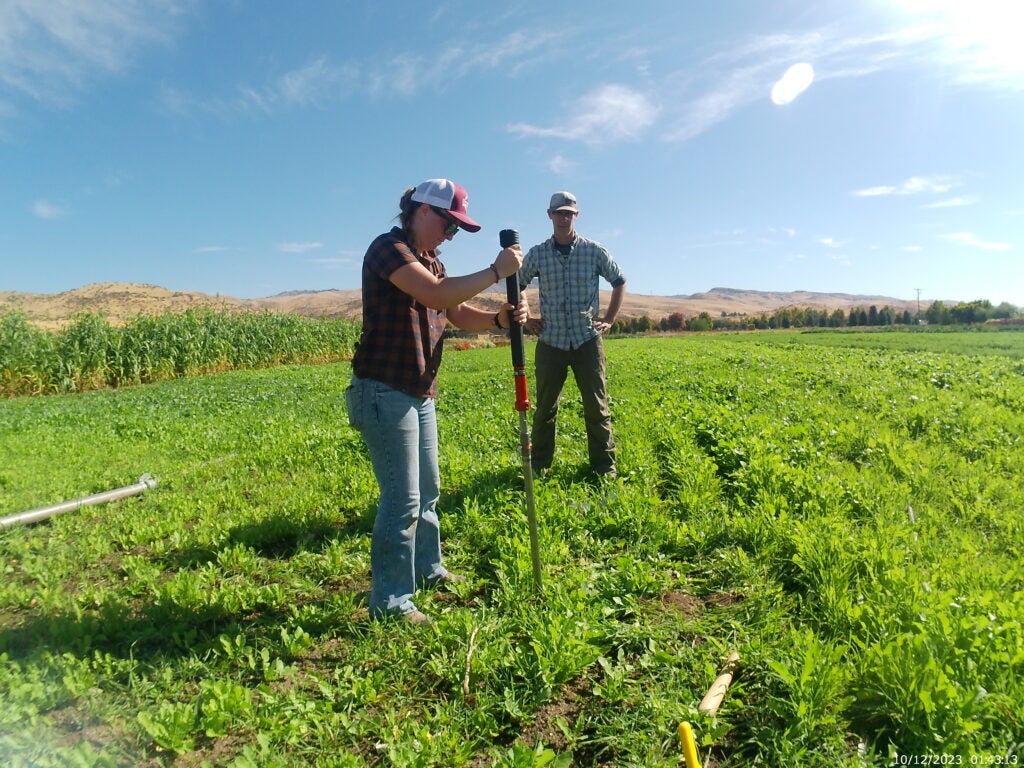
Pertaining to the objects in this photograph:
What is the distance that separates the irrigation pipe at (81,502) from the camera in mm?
4875

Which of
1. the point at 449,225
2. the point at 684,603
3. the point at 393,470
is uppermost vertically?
the point at 449,225

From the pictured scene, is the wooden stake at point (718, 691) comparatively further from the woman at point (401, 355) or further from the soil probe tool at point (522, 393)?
the woman at point (401, 355)

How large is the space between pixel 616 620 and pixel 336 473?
12.6ft

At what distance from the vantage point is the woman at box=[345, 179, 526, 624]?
9.30 ft

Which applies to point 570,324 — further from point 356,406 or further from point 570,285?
point 356,406

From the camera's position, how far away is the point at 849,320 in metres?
86.8

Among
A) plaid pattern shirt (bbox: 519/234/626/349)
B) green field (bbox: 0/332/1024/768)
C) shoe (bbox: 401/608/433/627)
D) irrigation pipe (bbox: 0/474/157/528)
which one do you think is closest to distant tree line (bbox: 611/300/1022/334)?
plaid pattern shirt (bbox: 519/234/626/349)

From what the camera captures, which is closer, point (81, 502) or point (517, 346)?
point (517, 346)

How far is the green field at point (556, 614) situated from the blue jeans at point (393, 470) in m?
0.23

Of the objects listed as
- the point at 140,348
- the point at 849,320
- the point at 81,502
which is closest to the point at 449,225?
the point at 81,502

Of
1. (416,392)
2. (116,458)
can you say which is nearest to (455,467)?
(416,392)

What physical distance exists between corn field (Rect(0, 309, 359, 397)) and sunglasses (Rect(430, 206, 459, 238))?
22.4 m

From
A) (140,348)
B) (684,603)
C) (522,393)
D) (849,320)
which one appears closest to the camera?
(684,603)

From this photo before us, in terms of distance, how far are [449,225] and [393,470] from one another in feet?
4.66
